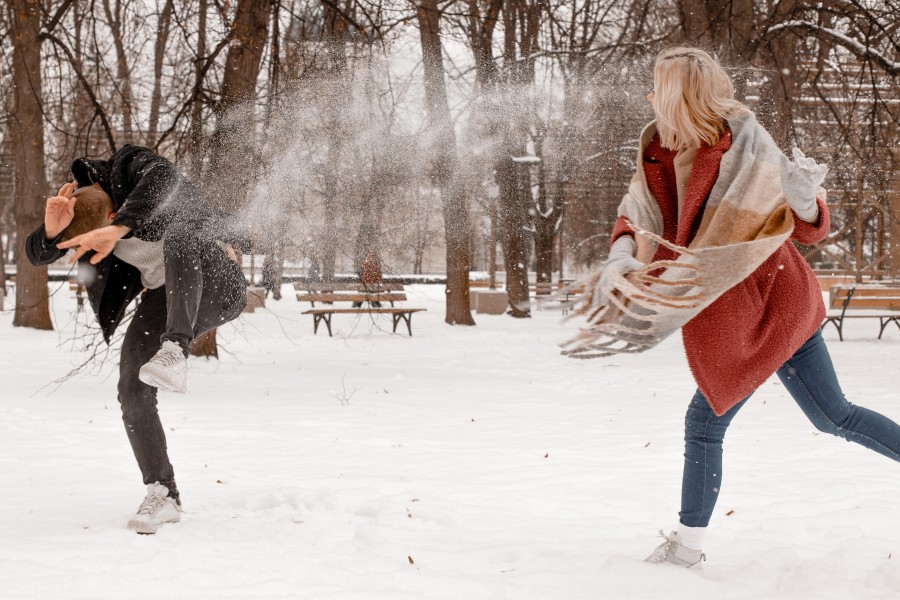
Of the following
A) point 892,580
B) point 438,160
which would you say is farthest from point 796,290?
point 438,160

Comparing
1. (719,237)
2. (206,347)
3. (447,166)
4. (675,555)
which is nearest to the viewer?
(719,237)

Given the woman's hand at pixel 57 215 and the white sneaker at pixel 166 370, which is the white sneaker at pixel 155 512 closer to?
the white sneaker at pixel 166 370

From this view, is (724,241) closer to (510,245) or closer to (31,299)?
(31,299)

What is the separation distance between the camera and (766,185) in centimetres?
252

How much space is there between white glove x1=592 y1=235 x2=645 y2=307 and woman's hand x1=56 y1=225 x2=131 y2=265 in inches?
65.6

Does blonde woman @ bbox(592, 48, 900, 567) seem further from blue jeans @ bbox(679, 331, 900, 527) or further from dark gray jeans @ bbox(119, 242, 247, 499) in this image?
dark gray jeans @ bbox(119, 242, 247, 499)

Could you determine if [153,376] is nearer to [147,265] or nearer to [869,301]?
[147,265]

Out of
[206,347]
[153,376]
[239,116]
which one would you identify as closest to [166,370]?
[153,376]

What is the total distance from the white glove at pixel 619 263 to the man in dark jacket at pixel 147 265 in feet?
4.84

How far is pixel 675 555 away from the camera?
110 inches

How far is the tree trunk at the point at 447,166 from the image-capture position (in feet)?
32.3

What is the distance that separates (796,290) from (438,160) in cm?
777

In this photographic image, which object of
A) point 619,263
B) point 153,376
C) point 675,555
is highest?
point 619,263

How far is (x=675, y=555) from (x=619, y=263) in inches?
37.9
